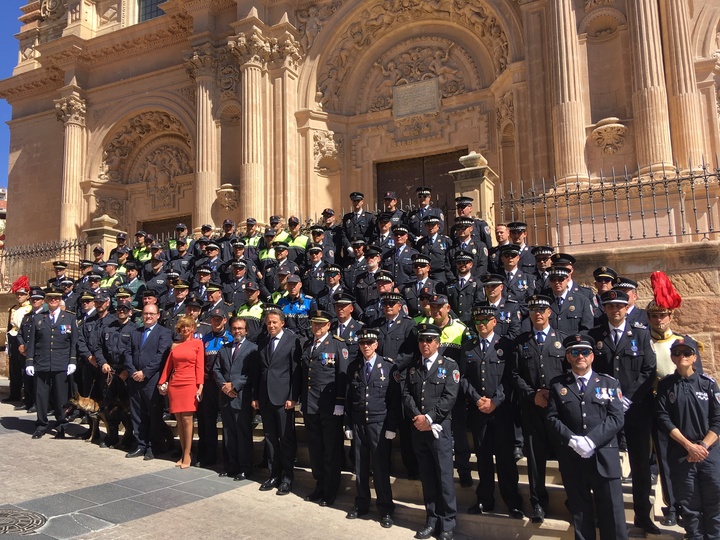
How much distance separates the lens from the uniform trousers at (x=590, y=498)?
4453 millimetres

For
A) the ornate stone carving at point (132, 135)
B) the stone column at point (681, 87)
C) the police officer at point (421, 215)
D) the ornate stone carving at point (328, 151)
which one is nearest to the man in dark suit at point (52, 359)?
the police officer at point (421, 215)

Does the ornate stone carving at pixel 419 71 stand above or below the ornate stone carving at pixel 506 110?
above

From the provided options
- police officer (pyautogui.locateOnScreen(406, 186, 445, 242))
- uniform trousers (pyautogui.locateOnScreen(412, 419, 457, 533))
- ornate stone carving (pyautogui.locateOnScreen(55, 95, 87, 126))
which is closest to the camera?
uniform trousers (pyautogui.locateOnScreen(412, 419, 457, 533))

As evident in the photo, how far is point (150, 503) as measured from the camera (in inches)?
228

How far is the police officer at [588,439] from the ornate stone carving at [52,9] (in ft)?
77.6

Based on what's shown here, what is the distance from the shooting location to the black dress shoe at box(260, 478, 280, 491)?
6410 mm

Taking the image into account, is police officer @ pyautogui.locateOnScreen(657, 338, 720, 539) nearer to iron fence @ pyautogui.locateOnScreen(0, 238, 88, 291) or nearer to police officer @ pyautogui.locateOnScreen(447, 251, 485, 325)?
police officer @ pyautogui.locateOnScreen(447, 251, 485, 325)

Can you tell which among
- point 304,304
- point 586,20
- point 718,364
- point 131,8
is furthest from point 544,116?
point 131,8

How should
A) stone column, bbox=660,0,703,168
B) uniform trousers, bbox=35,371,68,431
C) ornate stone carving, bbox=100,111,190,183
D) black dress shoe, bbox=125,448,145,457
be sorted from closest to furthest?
black dress shoe, bbox=125,448,145,457
uniform trousers, bbox=35,371,68,431
stone column, bbox=660,0,703,168
ornate stone carving, bbox=100,111,190,183

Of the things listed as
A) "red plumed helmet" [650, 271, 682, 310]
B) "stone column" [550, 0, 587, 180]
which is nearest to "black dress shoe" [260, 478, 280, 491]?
"red plumed helmet" [650, 271, 682, 310]

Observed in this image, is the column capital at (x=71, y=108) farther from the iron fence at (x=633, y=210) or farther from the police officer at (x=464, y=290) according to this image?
the police officer at (x=464, y=290)

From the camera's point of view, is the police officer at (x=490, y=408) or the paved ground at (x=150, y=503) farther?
the police officer at (x=490, y=408)

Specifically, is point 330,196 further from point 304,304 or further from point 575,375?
point 575,375

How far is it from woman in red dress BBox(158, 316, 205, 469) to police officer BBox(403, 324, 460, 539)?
2.96 metres
